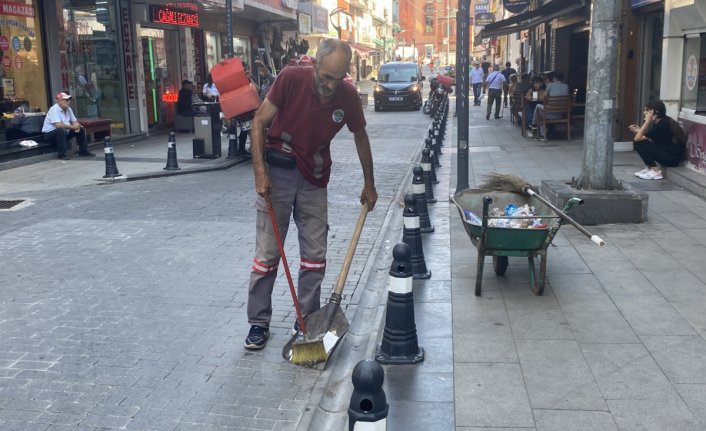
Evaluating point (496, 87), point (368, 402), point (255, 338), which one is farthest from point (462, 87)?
point (496, 87)

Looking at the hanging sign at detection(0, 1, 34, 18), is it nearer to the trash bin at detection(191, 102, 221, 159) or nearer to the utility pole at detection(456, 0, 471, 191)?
the trash bin at detection(191, 102, 221, 159)

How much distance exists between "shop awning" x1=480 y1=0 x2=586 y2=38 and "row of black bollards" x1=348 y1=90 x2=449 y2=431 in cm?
1066

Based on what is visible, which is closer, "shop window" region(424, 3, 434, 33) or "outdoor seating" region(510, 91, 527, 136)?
"outdoor seating" region(510, 91, 527, 136)

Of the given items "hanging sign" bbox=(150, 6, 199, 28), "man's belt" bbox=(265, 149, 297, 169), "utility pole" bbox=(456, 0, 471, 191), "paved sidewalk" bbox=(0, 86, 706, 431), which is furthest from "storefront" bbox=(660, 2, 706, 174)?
"hanging sign" bbox=(150, 6, 199, 28)

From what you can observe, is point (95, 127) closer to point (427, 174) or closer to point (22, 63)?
point (22, 63)

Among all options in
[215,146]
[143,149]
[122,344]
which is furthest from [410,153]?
[122,344]

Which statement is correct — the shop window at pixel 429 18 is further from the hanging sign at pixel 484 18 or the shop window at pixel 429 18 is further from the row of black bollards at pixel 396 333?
the row of black bollards at pixel 396 333

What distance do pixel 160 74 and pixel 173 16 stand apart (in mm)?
2115

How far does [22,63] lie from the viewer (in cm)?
1569

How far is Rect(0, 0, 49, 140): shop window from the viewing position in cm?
1505

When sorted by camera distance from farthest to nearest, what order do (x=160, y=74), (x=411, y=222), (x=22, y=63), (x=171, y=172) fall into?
1. (x=160, y=74)
2. (x=22, y=63)
3. (x=171, y=172)
4. (x=411, y=222)

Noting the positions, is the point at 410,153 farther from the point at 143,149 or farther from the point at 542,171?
the point at 143,149

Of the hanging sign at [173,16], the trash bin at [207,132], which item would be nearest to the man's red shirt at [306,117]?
the trash bin at [207,132]

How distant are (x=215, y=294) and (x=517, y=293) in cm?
255
